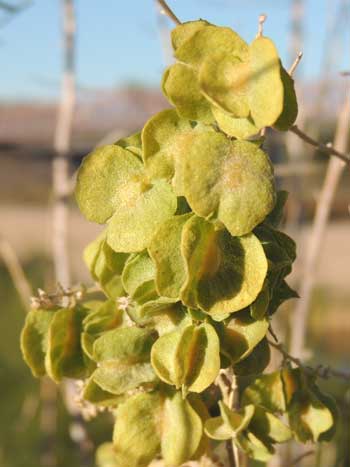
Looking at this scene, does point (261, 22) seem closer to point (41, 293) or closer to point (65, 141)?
point (41, 293)

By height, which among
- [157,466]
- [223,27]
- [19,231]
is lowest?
[19,231]

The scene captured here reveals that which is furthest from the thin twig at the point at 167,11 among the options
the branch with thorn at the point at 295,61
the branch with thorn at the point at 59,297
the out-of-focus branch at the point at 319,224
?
the out-of-focus branch at the point at 319,224

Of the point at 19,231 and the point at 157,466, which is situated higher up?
the point at 157,466

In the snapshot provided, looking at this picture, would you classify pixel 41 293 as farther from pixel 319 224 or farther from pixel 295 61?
pixel 319 224

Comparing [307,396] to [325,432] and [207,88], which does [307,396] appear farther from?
[207,88]

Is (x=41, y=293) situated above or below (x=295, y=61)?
below

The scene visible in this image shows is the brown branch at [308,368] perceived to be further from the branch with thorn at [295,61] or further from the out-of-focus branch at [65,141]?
the out-of-focus branch at [65,141]

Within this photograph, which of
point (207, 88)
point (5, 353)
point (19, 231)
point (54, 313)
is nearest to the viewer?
point (207, 88)

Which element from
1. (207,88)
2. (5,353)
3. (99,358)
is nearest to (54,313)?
(99,358)

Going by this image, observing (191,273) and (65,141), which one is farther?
(65,141)

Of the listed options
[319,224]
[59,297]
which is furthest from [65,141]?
[59,297]
